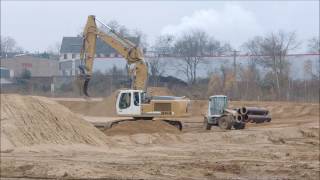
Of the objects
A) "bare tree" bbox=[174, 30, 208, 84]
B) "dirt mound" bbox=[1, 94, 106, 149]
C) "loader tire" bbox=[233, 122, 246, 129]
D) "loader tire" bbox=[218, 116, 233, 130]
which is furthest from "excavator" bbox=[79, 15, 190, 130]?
"bare tree" bbox=[174, 30, 208, 84]

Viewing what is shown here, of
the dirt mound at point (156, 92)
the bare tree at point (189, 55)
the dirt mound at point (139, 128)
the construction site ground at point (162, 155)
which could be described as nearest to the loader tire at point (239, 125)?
the construction site ground at point (162, 155)

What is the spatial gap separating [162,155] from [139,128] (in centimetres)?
891

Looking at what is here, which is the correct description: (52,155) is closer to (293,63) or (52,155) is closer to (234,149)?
(234,149)

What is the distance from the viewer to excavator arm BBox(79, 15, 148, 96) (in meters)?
29.4

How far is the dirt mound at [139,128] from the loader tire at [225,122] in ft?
12.3

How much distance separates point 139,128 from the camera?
2942 cm

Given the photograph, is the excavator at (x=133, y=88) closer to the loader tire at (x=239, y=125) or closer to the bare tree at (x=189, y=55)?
the loader tire at (x=239, y=125)

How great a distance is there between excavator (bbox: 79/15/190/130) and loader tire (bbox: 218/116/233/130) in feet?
9.65

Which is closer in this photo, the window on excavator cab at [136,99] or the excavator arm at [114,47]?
the window on excavator cab at [136,99]

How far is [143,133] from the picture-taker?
28625mm

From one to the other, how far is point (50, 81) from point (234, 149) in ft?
130

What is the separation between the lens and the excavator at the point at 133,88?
95.9 ft

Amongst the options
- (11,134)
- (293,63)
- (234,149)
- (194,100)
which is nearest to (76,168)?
(11,134)

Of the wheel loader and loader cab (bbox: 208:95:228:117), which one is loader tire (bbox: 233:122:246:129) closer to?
the wheel loader
